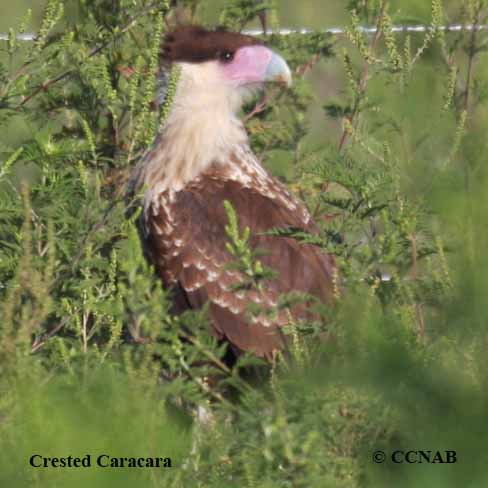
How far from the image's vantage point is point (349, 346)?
2.55m

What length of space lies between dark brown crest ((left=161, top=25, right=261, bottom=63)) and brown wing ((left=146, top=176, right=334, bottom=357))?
683 millimetres

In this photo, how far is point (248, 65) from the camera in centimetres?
545

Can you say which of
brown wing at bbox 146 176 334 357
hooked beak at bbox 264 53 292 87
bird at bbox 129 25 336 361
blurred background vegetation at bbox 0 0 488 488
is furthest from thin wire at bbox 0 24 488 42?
brown wing at bbox 146 176 334 357

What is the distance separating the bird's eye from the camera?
5477 millimetres

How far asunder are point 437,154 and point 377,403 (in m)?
0.92

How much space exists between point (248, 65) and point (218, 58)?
153 mm

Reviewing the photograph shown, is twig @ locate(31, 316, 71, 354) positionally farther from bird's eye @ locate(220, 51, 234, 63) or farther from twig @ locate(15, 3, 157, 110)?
bird's eye @ locate(220, 51, 234, 63)

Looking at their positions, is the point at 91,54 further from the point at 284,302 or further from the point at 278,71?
the point at 284,302

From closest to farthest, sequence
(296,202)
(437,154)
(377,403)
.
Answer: (377,403)
(437,154)
(296,202)

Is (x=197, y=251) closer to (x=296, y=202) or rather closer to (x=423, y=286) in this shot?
(x=296, y=202)

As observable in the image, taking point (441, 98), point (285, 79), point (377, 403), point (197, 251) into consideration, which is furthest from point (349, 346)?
point (285, 79)

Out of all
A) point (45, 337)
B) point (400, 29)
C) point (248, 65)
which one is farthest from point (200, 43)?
point (45, 337)

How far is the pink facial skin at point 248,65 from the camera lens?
17.7 feet

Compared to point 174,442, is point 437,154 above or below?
above
